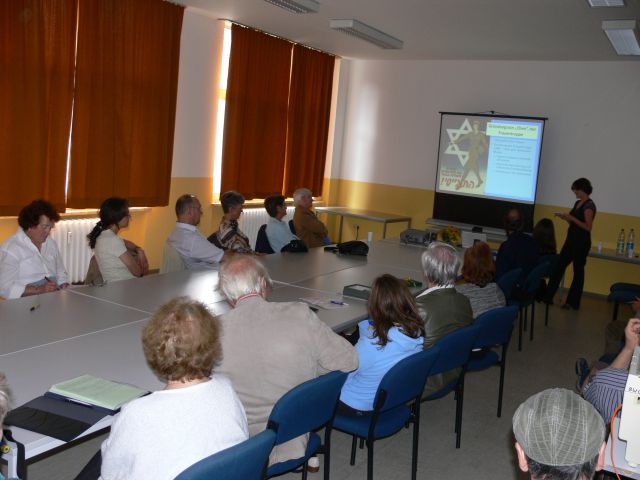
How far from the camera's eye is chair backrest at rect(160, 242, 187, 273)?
183 inches

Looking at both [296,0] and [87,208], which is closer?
[296,0]

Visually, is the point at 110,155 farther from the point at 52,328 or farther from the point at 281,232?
the point at 52,328

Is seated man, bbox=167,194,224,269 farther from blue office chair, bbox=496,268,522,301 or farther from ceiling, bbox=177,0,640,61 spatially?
ceiling, bbox=177,0,640,61

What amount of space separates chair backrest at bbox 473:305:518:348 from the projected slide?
190 inches

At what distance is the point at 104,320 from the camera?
125 inches

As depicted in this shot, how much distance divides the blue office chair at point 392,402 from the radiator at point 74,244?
4192 millimetres

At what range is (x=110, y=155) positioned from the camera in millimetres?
6367

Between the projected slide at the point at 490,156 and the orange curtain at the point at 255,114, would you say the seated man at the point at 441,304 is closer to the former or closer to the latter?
the orange curtain at the point at 255,114

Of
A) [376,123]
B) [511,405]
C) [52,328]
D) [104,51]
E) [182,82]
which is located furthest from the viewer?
[376,123]

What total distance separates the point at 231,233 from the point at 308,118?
453 cm

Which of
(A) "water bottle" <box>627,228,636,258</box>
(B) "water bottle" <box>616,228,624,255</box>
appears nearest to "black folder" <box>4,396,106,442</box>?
(A) "water bottle" <box>627,228,636,258</box>

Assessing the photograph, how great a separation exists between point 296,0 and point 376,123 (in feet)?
14.0

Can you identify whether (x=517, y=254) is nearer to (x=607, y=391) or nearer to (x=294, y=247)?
(x=294, y=247)

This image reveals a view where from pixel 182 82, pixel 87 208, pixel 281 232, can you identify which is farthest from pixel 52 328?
pixel 182 82
